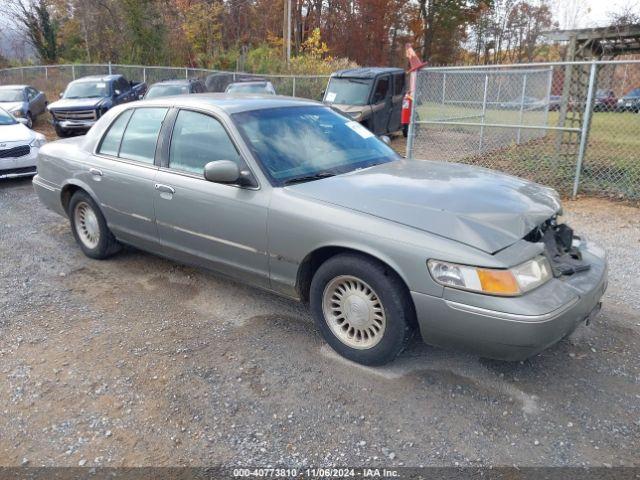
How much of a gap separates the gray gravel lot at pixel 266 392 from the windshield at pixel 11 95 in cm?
1454

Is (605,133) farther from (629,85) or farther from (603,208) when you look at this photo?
(603,208)

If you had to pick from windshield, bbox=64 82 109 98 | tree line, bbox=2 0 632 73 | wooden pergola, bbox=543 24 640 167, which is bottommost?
windshield, bbox=64 82 109 98

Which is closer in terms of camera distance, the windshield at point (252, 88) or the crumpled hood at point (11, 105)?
the windshield at point (252, 88)

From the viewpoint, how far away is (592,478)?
2.48m

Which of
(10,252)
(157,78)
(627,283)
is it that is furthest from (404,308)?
Answer: (157,78)

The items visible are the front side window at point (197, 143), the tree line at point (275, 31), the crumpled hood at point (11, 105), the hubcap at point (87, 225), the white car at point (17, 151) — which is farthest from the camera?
the tree line at point (275, 31)

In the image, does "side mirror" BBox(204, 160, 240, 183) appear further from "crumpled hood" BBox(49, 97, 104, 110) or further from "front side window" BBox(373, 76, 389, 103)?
"crumpled hood" BBox(49, 97, 104, 110)

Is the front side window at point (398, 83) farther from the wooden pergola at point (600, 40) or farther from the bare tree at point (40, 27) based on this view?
the bare tree at point (40, 27)

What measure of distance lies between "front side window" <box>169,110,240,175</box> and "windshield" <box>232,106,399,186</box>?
16 cm

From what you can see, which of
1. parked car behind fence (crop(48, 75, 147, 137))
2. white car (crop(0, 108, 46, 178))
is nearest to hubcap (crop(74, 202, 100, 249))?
white car (crop(0, 108, 46, 178))

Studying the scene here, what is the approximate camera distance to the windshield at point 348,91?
44.3ft

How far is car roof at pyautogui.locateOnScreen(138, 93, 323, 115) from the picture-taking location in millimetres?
4141

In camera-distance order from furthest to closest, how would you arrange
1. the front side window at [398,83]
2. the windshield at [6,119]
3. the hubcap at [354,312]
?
the front side window at [398,83]
the windshield at [6,119]
the hubcap at [354,312]

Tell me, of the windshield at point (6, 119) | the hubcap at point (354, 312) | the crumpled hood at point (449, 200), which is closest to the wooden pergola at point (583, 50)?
the crumpled hood at point (449, 200)
